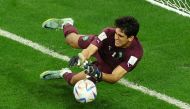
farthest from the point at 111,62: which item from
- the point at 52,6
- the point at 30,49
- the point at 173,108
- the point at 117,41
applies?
the point at 52,6

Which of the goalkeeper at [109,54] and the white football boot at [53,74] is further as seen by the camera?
the white football boot at [53,74]

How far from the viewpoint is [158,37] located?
10.3 metres

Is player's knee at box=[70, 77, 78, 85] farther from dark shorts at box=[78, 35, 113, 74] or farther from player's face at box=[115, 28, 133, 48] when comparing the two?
player's face at box=[115, 28, 133, 48]

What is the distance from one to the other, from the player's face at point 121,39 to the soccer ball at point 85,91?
0.67 m

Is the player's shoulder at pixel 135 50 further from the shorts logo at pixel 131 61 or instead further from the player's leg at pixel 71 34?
the player's leg at pixel 71 34

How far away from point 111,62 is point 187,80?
1.49 metres

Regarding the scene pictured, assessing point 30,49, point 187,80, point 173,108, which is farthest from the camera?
point 30,49

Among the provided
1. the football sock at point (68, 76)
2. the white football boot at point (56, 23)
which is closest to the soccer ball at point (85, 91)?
the football sock at point (68, 76)

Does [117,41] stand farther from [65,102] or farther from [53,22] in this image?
[53,22]

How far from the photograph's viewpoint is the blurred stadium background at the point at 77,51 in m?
7.92

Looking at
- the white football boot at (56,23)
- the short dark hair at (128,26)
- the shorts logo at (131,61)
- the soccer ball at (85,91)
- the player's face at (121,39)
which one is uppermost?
the white football boot at (56,23)

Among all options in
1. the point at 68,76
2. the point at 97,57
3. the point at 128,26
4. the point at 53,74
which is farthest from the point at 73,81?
the point at 128,26

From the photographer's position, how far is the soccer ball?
24.1 feet

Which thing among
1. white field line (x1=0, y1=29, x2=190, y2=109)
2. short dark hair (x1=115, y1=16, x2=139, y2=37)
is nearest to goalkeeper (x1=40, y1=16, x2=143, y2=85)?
short dark hair (x1=115, y1=16, x2=139, y2=37)
